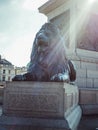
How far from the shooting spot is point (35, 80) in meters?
4.62

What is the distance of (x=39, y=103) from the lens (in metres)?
4.26

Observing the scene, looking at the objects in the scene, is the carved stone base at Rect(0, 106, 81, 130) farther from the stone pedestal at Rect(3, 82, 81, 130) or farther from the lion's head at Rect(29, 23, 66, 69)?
the lion's head at Rect(29, 23, 66, 69)

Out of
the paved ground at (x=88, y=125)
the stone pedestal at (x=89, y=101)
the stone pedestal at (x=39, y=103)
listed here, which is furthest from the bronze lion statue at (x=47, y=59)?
the stone pedestal at (x=89, y=101)

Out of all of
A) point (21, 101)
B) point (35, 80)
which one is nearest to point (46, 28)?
point (35, 80)

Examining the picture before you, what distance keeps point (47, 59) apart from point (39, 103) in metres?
0.98

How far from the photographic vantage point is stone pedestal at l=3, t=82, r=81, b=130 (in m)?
4.11

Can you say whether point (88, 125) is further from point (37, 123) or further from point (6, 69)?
point (6, 69)

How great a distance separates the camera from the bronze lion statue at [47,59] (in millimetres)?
4641

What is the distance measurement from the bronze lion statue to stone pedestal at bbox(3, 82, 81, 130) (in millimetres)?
246

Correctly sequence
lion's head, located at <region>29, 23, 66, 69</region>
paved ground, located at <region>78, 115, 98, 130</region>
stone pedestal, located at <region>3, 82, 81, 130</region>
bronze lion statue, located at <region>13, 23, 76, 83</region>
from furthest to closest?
paved ground, located at <region>78, 115, 98, 130</region>
lion's head, located at <region>29, 23, 66, 69</region>
bronze lion statue, located at <region>13, 23, 76, 83</region>
stone pedestal, located at <region>3, 82, 81, 130</region>

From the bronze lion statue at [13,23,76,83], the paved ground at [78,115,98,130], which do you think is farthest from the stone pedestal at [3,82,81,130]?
the paved ground at [78,115,98,130]

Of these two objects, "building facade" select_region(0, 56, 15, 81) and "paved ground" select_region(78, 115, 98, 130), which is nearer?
"paved ground" select_region(78, 115, 98, 130)

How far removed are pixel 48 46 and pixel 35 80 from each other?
0.77 metres

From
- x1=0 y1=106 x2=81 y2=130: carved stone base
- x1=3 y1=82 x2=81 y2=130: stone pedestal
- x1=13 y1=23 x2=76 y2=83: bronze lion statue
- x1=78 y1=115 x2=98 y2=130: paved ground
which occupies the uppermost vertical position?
x1=13 y1=23 x2=76 y2=83: bronze lion statue
